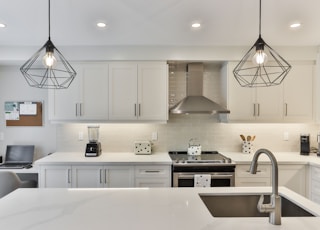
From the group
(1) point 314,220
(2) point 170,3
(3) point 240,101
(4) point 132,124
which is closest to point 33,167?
(4) point 132,124

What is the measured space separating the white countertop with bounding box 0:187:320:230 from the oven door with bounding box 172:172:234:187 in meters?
1.18

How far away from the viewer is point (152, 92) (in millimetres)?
3447

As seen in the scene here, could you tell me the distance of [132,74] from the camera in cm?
343

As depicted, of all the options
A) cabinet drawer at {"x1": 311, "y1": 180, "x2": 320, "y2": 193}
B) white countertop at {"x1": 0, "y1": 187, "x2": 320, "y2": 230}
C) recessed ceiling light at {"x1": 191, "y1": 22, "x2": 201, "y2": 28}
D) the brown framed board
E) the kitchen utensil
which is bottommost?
cabinet drawer at {"x1": 311, "y1": 180, "x2": 320, "y2": 193}

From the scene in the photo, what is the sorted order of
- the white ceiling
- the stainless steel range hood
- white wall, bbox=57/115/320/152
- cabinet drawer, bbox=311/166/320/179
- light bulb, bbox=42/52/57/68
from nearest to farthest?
light bulb, bbox=42/52/57/68, the white ceiling, cabinet drawer, bbox=311/166/320/179, the stainless steel range hood, white wall, bbox=57/115/320/152

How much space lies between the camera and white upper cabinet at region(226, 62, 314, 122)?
343 cm

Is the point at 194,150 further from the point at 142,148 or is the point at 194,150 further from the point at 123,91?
the point at 123,91

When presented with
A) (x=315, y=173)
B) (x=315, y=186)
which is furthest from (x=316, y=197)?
(x=315, y=173)

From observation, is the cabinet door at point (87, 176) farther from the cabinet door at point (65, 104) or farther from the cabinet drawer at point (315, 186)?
Result: the cabinet drawer at point (315, 186)

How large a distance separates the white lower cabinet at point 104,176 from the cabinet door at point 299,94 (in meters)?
1.97

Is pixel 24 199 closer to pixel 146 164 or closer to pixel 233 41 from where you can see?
pixel 146 164

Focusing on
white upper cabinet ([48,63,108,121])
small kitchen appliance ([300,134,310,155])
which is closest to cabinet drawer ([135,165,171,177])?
white upper cabinet ([48,63,108,121])

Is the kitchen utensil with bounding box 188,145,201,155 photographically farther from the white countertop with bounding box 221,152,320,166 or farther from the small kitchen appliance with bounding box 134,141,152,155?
the small kitchen appliance with bounding box 134,141,152,155

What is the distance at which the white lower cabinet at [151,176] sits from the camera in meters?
3.12
